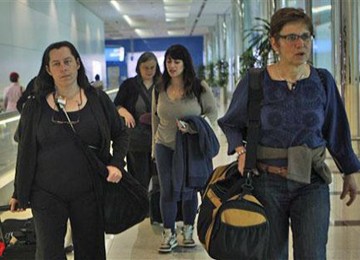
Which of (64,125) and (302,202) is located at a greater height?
(64,125)

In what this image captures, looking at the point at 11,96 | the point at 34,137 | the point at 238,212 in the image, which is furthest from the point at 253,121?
the point at 11,96

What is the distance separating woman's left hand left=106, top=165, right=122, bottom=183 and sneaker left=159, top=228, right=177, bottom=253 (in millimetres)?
1540

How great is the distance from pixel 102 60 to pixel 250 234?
1016 inches

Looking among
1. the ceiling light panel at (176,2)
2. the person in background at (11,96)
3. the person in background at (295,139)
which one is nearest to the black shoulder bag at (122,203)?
the person in background at (295,139)

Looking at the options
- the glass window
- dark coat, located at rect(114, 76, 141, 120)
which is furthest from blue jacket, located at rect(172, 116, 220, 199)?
the glass window

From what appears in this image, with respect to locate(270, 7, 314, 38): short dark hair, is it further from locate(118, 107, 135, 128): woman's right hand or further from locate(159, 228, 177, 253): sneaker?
locate(118, 107, 135, 128): woman's right hand

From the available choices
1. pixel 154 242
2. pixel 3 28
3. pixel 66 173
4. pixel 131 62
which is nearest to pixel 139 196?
pixel 66 173

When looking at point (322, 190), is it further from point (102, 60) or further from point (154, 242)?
point (102, 60)

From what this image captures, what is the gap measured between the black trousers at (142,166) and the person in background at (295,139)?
9.55ft

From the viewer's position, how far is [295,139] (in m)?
2.29

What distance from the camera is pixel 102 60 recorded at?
90.1 feet

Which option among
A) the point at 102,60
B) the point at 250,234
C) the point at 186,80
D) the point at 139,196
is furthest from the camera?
the point at 102,60

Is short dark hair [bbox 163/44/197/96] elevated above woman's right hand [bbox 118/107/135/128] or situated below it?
above

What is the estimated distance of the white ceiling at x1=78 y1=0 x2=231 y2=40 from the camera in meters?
22.1
